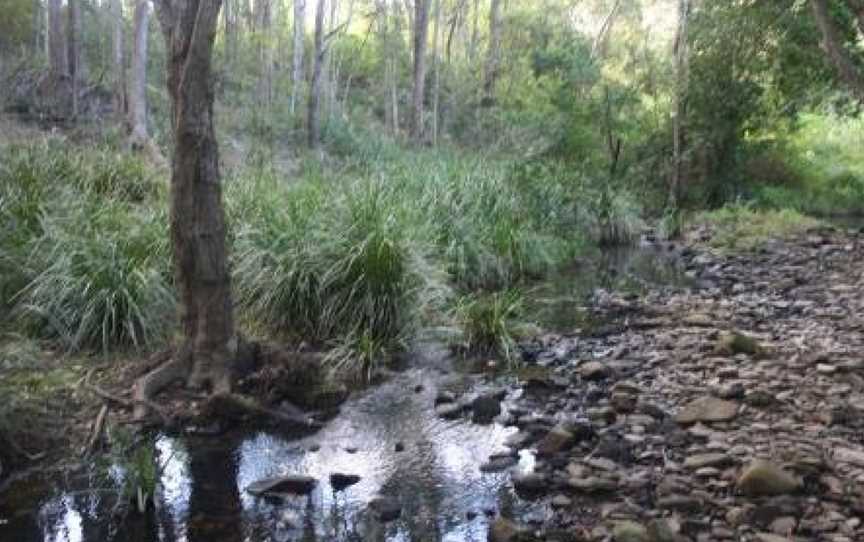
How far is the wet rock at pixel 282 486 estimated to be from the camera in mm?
4258

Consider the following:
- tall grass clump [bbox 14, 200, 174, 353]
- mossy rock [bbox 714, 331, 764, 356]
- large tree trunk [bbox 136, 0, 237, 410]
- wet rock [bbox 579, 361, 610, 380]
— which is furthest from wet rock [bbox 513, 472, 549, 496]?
tall grass clump [bbox 14, 200, 174, 353]

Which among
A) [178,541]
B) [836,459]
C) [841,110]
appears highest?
[841,110]

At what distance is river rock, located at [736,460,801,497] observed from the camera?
3842 millimetres

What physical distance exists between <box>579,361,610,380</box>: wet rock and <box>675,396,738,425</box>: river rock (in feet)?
3.27

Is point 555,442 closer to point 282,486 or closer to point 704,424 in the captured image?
point 704,424

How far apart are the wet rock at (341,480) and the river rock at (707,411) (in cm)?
199

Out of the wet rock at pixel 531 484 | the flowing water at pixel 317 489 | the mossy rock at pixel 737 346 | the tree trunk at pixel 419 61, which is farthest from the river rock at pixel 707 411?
the tree trunk at pixel 419 61

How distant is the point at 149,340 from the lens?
6.07 metres

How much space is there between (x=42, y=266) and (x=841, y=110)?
14737 millimetres

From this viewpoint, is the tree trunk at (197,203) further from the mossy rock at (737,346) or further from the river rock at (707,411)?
the mossy rock at (737,346)

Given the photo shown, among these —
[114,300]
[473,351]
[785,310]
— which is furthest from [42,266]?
[785,310]

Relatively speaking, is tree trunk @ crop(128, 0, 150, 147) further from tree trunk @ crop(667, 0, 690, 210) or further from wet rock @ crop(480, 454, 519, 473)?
wet rock @ crop(480, 454, 519, 473)

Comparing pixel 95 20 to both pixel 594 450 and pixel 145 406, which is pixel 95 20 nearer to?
pixel 145 406

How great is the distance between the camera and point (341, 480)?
4387mm
